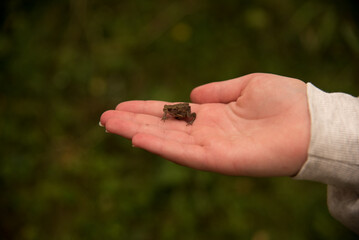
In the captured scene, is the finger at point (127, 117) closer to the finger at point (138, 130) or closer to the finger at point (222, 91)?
the finger at point (138, 130)

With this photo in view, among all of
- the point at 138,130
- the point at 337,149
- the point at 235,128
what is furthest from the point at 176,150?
the point at 337,149

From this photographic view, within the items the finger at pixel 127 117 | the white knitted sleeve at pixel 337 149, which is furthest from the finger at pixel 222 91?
→ the white knitted sleeve at pixel 337 149

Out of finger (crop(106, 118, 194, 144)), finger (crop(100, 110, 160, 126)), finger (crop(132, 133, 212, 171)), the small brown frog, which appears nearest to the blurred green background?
the small brown frog

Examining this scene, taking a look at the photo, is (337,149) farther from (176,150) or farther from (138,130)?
(138,130)

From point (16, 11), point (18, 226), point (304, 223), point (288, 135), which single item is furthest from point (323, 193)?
point (16, 11)

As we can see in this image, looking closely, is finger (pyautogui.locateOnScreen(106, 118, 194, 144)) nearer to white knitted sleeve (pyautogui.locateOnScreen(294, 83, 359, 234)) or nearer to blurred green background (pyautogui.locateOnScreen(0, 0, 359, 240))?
white knitted sleeve (pyautogui.locateOnScreen(294, 83, 359, 234))

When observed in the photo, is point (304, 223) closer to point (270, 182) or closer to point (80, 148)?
point (270, 182)

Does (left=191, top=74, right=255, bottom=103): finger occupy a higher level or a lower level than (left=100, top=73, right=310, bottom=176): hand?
higher
